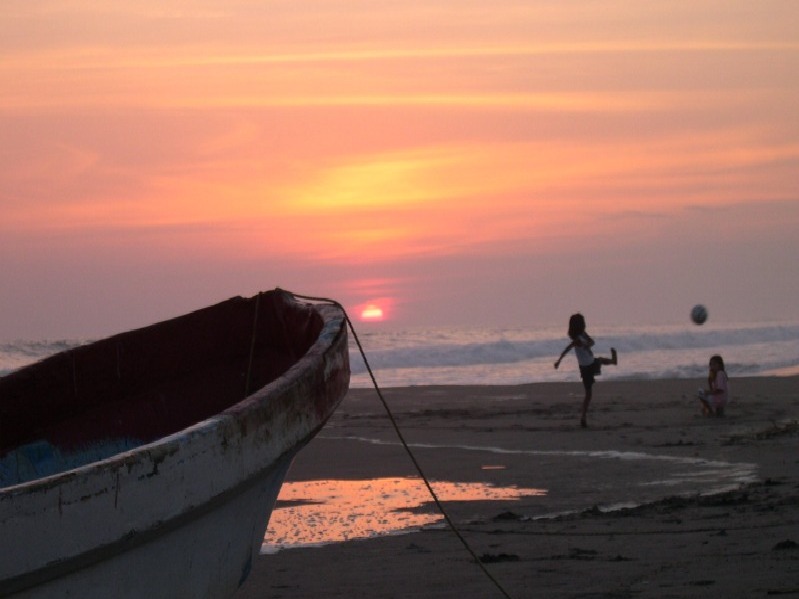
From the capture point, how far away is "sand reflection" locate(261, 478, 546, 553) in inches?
307

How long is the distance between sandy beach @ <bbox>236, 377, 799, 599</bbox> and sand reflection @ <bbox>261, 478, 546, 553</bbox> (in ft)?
0.74

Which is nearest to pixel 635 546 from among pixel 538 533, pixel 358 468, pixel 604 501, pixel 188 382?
pixel 538 533

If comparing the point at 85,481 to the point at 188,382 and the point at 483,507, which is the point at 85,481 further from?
the point at 483,507

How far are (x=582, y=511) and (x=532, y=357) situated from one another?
34378mm

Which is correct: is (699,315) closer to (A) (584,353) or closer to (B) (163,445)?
(A) (584,353)

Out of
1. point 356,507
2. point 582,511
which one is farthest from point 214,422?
point 356,507

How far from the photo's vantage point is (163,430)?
21.4ft

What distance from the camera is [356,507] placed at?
8969 millimetres

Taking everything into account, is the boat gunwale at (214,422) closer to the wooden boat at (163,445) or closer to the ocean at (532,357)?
the wooden boat at (163,445)

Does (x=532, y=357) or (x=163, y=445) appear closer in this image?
(x=163, y=445)

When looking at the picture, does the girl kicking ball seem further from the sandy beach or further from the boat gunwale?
the boat gunwale

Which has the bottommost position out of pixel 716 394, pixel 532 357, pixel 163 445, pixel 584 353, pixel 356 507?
pixel 532 357

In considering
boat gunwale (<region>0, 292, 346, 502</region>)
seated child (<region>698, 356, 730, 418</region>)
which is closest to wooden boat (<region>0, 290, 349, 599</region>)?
boat gunwale (<region>0, 292, 346, 502</region>)

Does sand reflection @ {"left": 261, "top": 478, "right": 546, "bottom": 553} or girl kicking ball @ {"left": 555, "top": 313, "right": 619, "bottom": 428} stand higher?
girl kicking ball @ {"left": 555, "top": 313, "right": 619, "bottom": 428}
